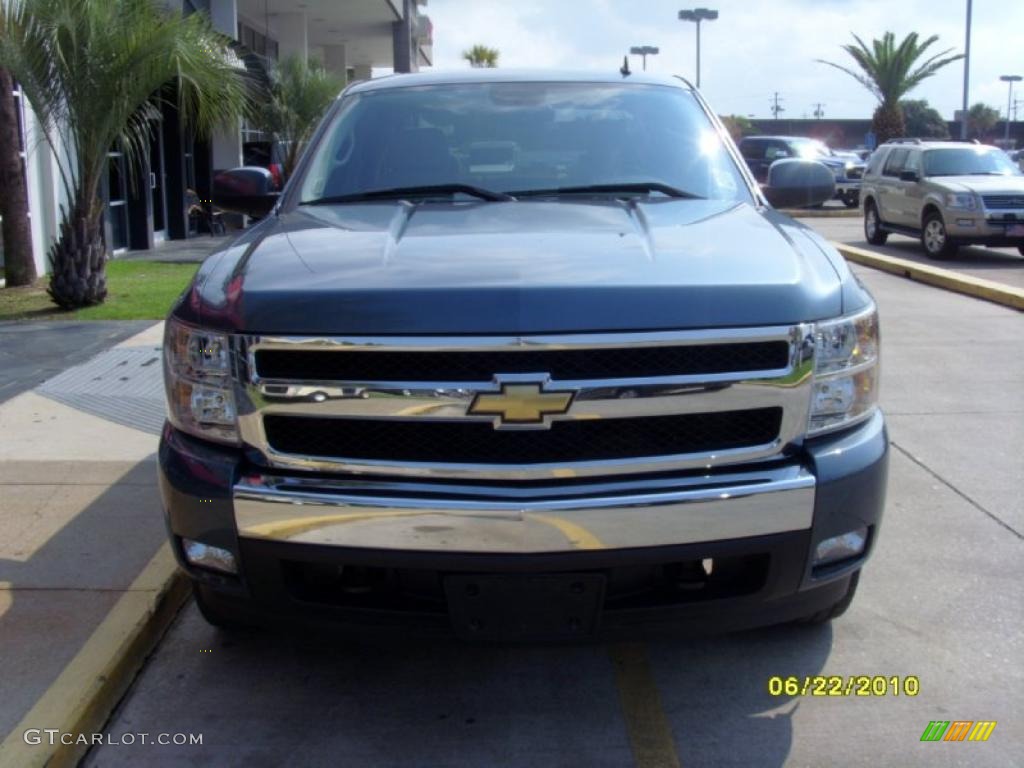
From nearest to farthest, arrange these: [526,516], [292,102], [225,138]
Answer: [526,516], [225,138], [292,102]

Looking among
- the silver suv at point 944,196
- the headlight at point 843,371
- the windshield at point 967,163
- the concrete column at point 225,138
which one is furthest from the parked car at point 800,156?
the headlight at point 843,371

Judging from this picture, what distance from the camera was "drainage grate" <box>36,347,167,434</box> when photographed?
697 centimetres

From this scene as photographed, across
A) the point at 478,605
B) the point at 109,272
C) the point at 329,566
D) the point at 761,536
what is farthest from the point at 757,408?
the point at 109,272

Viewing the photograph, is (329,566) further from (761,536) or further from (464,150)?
(464,150)

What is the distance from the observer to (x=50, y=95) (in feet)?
33.3

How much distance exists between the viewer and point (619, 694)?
12.2ft

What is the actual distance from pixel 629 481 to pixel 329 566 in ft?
2.85

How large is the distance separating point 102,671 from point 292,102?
20.3m

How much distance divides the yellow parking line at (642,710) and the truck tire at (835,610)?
57 cm

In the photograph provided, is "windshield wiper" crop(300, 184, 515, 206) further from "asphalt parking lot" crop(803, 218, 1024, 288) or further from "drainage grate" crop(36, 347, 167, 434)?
"asphalt parking lot" crop(803, 218, 1024, 288)

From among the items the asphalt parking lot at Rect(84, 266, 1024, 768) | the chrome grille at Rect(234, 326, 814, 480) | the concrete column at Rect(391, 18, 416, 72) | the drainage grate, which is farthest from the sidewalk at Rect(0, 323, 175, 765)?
the concrete column at Rect(391, 18, 416, 72)

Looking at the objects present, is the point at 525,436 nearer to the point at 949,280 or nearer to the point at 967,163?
the point at 949,280

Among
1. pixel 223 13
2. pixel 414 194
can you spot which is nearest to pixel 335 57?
pixel 223 13

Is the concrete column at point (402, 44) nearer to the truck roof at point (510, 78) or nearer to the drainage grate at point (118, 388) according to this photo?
the drainage grate at point (118, 388)
